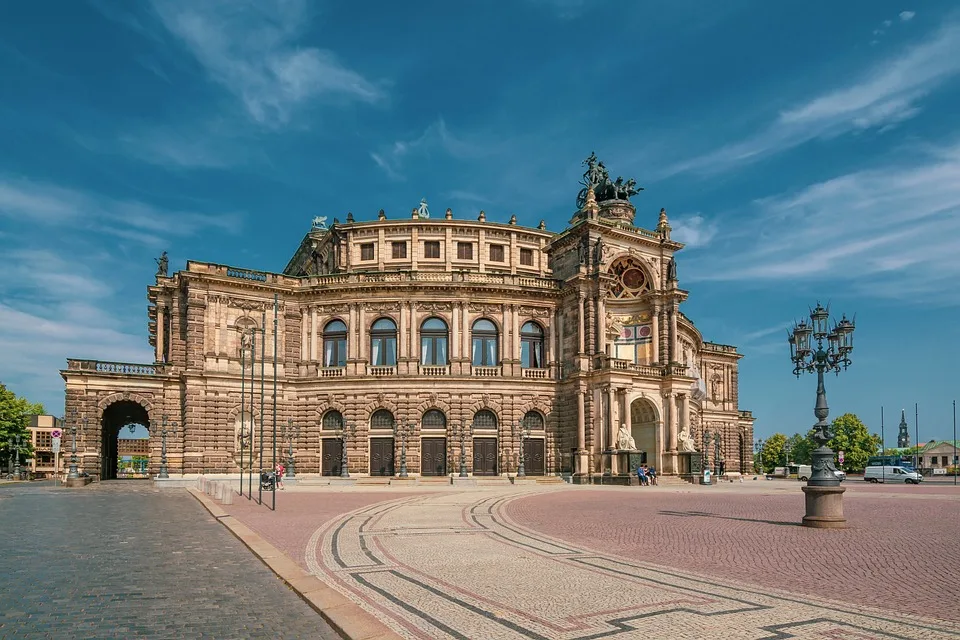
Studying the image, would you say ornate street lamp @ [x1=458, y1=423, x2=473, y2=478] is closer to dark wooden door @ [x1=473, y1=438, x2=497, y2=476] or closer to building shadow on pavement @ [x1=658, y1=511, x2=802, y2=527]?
dark wooden door @ [x1=473, y1=438, x2=497, y2=476]

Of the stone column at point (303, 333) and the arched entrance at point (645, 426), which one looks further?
the arched entrance at point (645, 426)

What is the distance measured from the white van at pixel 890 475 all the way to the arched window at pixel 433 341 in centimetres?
4138

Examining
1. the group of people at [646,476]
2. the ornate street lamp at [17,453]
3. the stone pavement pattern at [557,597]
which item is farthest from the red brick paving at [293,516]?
the ornate street lamp at [17,453]

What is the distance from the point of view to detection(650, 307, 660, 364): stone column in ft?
203

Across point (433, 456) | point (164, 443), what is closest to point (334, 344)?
point (433, 456)

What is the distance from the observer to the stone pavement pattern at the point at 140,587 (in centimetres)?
909

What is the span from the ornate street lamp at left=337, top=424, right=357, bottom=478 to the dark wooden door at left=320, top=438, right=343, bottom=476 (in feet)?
1.46

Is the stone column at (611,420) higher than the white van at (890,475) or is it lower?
higher

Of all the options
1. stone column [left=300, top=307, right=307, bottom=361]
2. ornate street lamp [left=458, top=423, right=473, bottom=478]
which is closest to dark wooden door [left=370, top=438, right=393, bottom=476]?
ornate street lamp [left=458, top=423, right=473, bottom=478]

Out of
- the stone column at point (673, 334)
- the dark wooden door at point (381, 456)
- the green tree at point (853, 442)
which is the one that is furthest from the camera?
the green tree at point (853, 442)

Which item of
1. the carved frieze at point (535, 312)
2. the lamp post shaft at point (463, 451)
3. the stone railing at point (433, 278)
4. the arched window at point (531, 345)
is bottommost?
the lamp post shaft at point (463, 451)

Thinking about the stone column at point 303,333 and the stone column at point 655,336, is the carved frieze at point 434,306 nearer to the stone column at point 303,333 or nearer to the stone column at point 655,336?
the stone column at point 303,333

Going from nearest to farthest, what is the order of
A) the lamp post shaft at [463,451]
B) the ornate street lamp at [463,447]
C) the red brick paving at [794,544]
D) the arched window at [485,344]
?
the red brick paving at [794,544], the lamp post shaft at [463,451], the ornate street lamp at [463,447], the arched window at [485,344]

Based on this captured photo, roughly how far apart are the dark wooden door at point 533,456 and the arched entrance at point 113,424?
93.3ft
